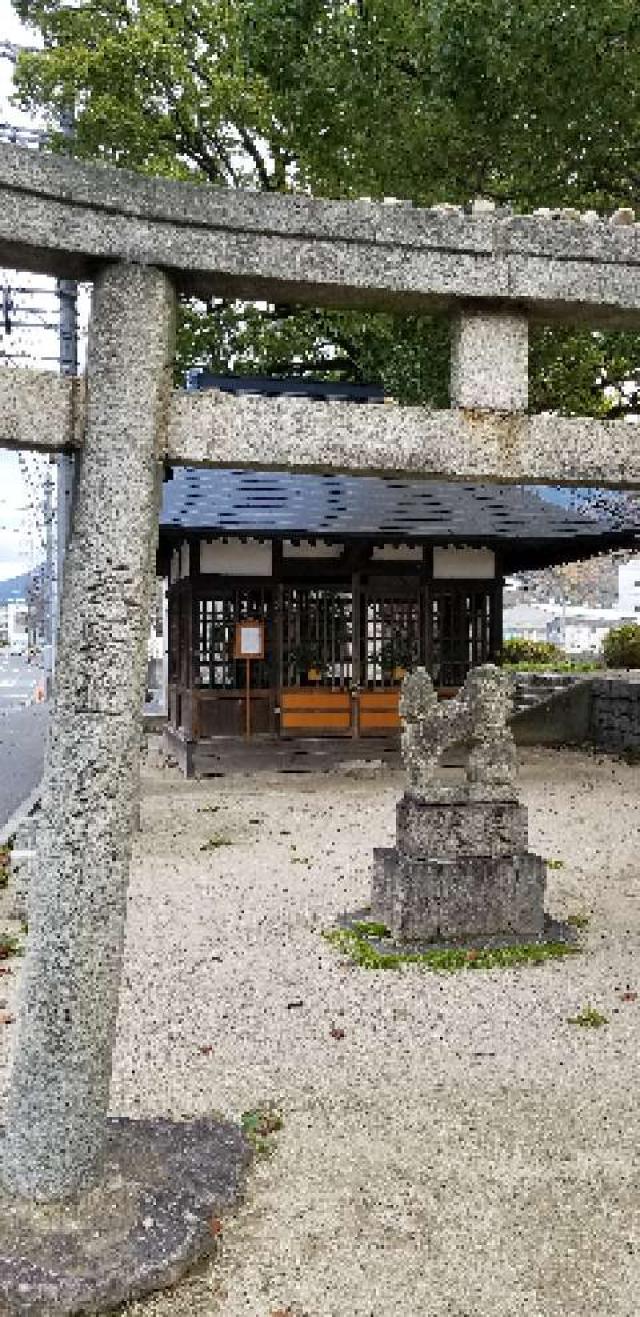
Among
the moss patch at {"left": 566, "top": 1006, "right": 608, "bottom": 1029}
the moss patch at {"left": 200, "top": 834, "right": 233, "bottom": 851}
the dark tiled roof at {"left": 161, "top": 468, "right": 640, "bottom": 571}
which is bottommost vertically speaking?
the moss patch at {"left": 566, "top": 1006, "right": 608, "bottom": 1029}

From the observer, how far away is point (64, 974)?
12.4 feet

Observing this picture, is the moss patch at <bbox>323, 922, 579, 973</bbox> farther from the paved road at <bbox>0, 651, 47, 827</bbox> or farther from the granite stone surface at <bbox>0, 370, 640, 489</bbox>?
the paved road at <bbox>0, 651, 47, 827</bbox>

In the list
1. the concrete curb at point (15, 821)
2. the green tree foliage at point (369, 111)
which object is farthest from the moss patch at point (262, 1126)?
the green tree foliage at point (369, 111)

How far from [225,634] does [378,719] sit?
2828 mm

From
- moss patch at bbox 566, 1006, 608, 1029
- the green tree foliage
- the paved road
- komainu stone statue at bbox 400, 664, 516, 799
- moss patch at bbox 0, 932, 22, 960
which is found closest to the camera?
moss patch at bbox 566, 1006, 608, 1029

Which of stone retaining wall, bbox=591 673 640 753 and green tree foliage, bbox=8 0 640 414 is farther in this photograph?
stone retaining wall, bbox=591 673 640 753

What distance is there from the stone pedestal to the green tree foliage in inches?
295

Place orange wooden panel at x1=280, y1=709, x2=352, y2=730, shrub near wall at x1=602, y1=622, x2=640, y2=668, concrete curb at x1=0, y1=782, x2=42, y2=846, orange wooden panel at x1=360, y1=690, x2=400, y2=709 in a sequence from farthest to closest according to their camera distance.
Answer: shrub near wall at x1=602, y1=622, x2=640, y2=668
orange wooden panel at x1=360, y1=690, x2=400, y2=709
orange wooden panel at x1=280, y1=709, x2=352, y2=730
concrete curb at x1=0, y1=782, x2=42, y2=846

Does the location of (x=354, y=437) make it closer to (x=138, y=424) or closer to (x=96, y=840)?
(x=138, y=424)

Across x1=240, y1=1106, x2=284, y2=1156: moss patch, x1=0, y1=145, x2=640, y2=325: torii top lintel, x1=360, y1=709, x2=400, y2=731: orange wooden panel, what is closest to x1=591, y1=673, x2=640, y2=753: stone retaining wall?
x1=360, y1=709, x2=400, y2=731: orange wooden panel

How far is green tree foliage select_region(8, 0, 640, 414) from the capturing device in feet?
34.3

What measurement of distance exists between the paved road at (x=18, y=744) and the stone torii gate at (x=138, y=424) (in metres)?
9.74

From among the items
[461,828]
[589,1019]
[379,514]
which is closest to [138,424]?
[589,1019]

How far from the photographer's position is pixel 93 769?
12.7ft
